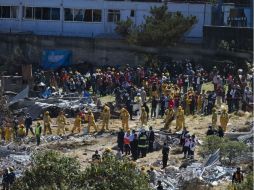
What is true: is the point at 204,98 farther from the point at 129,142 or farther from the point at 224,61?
the point at 224,61

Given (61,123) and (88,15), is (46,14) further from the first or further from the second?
(61,123)

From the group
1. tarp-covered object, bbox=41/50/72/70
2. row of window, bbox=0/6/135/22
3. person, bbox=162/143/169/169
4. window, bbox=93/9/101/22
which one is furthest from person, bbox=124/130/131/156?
window, bbox=93/9/101/22

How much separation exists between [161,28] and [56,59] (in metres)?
7.88

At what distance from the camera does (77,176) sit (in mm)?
16875

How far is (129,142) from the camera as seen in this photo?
28.0 m

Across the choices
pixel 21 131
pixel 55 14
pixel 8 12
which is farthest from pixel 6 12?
pixel 21 131

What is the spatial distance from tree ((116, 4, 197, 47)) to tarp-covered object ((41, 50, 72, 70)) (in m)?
4.57

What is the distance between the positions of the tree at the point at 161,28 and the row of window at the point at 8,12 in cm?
958

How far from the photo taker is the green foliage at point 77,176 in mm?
16125

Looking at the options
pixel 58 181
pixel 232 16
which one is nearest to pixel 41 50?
pixel 232 16

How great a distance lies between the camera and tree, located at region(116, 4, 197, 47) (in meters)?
45.3

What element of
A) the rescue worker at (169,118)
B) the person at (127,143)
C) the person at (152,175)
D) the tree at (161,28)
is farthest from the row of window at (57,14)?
the person at (152,175)

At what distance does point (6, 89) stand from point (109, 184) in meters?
26.8

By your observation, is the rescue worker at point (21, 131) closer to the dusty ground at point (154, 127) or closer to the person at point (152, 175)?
Answer: the dusty ground at point (154, 127)
